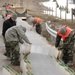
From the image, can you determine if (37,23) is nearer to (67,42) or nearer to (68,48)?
(68,48)

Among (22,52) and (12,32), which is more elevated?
(12,32)

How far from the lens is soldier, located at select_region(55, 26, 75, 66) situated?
10062mm

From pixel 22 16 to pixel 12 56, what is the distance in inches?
570

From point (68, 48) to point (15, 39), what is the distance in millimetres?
1896

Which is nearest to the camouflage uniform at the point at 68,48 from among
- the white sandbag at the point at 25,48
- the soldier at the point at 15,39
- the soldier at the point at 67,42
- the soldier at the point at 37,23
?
the soldier at the point at 67,42

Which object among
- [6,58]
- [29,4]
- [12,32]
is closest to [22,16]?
[6,58]

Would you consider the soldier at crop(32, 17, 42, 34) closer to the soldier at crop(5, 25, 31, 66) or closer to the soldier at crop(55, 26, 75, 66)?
the soldier at crop(55, 26, 75, 66)

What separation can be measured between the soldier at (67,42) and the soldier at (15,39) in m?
1.15

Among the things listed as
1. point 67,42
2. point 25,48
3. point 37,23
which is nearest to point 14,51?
point 25,48

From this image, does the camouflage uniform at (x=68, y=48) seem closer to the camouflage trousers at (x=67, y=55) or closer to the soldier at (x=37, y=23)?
the camouflage trousers at (x=67, y=55)

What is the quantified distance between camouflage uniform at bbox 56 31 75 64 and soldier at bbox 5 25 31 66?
4.36ft

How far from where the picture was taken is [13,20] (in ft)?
Result: 35.5

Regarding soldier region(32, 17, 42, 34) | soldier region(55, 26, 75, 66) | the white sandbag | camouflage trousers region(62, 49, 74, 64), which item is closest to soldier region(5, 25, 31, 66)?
the white sandbag

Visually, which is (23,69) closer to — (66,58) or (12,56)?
(12,56)
